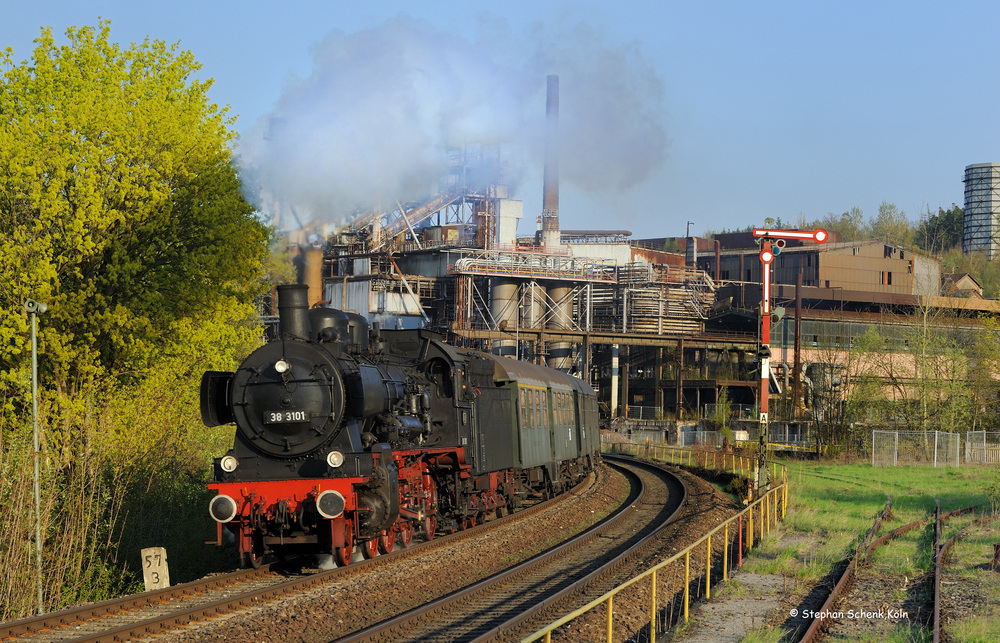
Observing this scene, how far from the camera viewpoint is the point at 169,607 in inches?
483

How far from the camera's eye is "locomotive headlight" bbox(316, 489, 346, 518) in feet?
44.5

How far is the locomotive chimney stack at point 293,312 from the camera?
49.0ft

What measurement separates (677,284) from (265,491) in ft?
216

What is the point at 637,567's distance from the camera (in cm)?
1634

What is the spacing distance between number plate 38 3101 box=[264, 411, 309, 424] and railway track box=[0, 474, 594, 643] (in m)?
2.31

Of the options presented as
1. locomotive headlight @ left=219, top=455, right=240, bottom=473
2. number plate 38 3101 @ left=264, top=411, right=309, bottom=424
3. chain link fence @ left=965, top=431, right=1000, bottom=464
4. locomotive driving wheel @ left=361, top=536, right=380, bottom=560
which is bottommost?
chain link fence @ left=965, top=431, right=1000, bottom=464

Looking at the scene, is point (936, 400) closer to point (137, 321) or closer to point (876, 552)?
point (876, 552)

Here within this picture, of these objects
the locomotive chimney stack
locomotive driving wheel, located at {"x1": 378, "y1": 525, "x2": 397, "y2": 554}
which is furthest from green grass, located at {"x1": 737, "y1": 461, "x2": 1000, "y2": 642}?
the locomotive chimney stack

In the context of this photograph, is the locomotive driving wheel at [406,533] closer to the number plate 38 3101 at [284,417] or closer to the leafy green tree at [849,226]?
the number plate 38 3101 at [284,417]

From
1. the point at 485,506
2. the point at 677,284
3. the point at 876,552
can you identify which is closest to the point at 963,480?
the point at 876,552

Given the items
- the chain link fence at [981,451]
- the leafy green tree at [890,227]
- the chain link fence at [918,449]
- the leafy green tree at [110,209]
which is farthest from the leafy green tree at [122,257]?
the leafy green tree at [890,227]

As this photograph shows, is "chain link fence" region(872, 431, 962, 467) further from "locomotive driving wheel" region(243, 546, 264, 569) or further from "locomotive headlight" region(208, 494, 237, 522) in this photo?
"locomotive headlight" region(208, 494, 237, 522)

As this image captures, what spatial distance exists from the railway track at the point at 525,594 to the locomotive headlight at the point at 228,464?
12.6 feet

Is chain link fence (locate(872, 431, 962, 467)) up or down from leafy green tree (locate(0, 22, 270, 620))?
down
